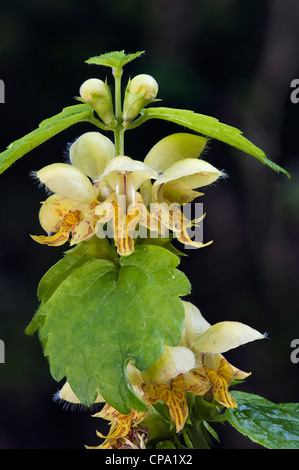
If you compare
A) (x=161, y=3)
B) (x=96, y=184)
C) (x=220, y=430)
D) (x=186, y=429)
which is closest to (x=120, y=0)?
(x=161, y=3)

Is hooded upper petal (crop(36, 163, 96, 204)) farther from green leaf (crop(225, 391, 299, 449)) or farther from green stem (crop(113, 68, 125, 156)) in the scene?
green leaf (crop(225, 391, 299, 449))

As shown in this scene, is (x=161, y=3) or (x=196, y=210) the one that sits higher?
(x=161, y=3)

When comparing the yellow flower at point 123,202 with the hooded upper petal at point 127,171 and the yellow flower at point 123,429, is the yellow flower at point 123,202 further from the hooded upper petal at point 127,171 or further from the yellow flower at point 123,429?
the yellow flower at point 123,429

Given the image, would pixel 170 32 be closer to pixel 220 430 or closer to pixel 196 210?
pixel 220 430

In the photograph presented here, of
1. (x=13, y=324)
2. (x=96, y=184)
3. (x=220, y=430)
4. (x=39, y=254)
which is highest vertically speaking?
(x=96, y=184)

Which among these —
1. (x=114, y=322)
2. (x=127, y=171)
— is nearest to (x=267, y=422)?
(x=114, y=322)

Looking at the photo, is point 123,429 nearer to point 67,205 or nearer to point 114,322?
point 114,322

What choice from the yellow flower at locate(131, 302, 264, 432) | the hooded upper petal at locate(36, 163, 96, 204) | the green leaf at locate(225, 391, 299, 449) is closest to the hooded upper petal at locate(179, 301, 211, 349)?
the yellow flower at locate(131, 302, 264, 432)
